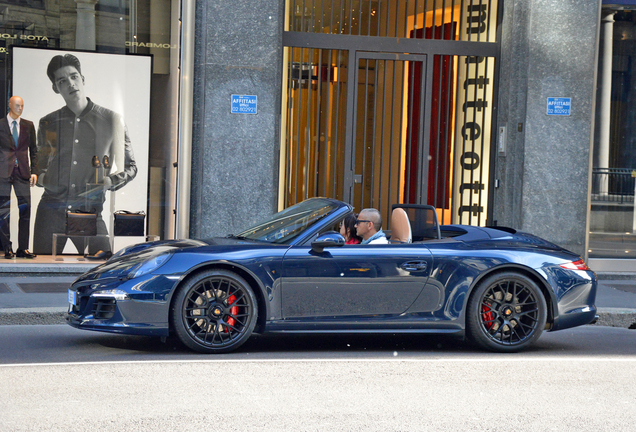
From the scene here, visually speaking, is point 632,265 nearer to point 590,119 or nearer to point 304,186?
point 590,119

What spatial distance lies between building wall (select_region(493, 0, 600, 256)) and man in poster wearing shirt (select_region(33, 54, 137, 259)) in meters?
5.57

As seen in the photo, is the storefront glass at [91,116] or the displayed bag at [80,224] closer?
the storefront glass at [91,116]

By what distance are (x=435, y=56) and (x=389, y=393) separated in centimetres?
771

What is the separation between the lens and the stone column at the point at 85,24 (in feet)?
36.7

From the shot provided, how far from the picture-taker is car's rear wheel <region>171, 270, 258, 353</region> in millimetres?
6199

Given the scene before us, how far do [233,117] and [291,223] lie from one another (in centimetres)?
464

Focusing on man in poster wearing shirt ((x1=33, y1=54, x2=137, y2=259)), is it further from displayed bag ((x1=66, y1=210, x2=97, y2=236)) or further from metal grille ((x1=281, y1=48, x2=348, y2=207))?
metal grille ((x1=281, y1=48, x2=348, y2=207))

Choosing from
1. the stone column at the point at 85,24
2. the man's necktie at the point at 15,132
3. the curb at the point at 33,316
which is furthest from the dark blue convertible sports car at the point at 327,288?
the stone column at the point at 85,24

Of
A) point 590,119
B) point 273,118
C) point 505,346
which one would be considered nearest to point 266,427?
point 505,346

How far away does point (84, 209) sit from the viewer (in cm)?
1150

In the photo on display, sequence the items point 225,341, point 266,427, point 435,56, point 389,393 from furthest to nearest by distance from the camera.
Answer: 1. point 435,56
2. point 225,341
3. point 389,393
4. point 266,427

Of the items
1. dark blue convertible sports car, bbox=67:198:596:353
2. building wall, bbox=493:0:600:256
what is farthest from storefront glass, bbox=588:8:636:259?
dark blue convertible sports car, bbox=67:198:596:353

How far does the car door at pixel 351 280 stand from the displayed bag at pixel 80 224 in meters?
5.80

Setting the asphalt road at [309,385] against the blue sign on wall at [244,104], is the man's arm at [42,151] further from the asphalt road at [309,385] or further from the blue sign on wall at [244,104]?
the asphalt road at [309,385]
